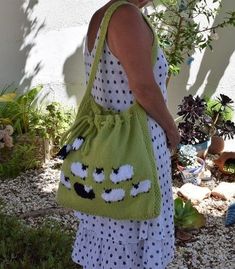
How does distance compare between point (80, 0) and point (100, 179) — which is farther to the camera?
→ point (80, 0)

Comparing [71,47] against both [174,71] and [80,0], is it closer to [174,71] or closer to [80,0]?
[80,0]

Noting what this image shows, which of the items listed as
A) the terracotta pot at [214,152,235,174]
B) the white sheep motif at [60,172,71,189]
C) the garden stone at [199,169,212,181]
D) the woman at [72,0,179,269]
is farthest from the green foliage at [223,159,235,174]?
the white sheep motif at [60,172,71,189]

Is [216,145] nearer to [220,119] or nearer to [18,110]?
[220,119]

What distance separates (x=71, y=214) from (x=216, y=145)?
1.68 metres

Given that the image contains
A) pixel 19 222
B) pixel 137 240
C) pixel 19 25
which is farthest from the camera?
pixel 19 25

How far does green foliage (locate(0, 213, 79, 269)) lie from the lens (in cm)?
291

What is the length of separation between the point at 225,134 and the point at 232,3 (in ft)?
3.99

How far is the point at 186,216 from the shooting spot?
3.49 metres

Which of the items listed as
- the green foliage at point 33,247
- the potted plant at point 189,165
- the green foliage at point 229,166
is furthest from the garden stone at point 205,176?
the green foliage at point 33,247

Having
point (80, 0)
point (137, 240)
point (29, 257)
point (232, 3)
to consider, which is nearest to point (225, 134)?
point (232, 3)

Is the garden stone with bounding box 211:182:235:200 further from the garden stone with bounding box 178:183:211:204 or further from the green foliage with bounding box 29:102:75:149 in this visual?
the green foliage with bounding box 29:102:75:149

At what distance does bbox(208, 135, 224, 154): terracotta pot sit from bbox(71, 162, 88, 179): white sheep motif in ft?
9.63

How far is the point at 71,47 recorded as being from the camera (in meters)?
4.65

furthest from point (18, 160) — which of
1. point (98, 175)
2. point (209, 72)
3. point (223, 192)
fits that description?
Answer: point (98, 175)
